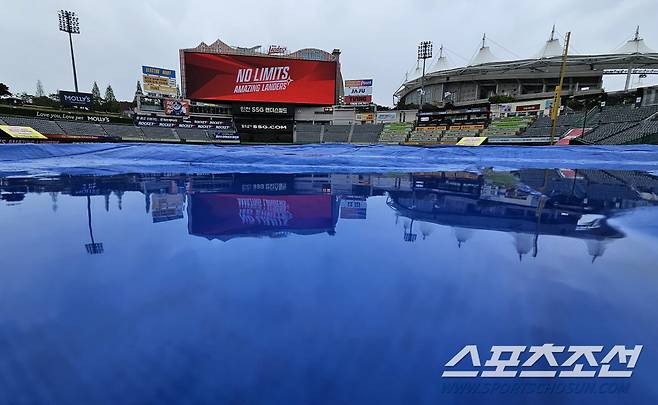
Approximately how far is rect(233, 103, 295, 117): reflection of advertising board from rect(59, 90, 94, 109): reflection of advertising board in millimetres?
12088

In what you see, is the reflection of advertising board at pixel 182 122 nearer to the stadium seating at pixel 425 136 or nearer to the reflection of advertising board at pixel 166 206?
the stadium seating at pixel 425 136

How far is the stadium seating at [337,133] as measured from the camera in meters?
30.3

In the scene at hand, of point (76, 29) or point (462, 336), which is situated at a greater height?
point (76, 29)

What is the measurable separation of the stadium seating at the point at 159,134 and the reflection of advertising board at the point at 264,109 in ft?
19.3

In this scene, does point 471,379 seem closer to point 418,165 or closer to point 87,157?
point 418,165

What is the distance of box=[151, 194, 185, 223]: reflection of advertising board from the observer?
2469 mm

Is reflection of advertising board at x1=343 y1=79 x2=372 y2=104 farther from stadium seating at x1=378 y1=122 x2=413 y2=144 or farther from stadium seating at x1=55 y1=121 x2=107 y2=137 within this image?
stadium seating at x1=55 y1=121 x2=107 y2=137

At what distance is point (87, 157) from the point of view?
6.06m

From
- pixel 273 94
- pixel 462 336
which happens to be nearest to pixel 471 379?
pixel 462 336

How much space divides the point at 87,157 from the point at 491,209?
7289 mm

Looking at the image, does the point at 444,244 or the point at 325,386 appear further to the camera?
the point at 444,244

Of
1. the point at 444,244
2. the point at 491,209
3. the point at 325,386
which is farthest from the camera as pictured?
the point at 491,209

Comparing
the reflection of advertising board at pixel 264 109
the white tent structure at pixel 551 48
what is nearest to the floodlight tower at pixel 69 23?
the reflection of advertising board at pixel 264 109

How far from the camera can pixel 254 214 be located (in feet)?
8.36
